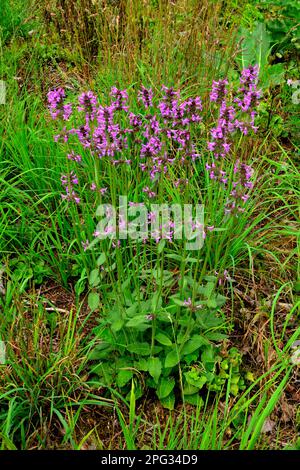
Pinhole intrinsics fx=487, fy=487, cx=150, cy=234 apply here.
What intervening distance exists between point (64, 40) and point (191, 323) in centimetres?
339

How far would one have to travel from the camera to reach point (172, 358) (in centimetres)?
214

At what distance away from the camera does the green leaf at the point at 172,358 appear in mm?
2113

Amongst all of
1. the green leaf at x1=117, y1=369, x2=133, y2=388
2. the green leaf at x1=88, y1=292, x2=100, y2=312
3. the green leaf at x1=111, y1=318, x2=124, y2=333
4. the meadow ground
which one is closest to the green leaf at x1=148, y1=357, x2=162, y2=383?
the meadow ground

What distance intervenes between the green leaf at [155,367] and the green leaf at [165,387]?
10 cm

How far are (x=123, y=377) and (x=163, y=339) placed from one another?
9.9 inches

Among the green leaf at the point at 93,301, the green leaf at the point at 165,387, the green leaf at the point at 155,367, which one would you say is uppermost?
the green leaf at the point at 93,301

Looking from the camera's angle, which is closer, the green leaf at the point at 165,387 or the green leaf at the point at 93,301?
the green leaf at the point at 93,301

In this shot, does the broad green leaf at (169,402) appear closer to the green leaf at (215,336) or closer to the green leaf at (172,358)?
the green leaf at (172,358)

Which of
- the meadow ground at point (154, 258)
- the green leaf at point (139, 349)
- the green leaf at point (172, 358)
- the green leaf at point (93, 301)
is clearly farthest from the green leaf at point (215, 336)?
the green leaf at point (93, 301)

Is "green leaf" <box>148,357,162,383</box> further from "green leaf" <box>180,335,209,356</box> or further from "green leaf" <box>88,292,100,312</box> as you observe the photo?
"green leaf" <box>88,292,100,312</box>

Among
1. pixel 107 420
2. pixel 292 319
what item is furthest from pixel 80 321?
pixel 292 319

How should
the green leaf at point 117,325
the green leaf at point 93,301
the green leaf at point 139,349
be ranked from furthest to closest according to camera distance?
the green leaf at point 139,349 → the green leaf at point 117,325 → the green leaf at point 93,301

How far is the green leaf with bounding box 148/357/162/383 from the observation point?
2.10 metres

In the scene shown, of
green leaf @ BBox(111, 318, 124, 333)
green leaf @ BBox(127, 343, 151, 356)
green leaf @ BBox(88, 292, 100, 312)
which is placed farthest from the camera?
green leaf @ BBox(127, 343, 151, 356)
